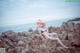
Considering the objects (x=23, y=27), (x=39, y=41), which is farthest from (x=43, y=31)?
(x=23, y=27)

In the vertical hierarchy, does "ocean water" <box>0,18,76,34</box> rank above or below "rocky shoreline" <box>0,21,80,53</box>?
above

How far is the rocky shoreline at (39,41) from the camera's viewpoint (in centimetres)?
234

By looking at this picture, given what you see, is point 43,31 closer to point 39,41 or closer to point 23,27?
point 39,41

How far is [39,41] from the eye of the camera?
2.45 m

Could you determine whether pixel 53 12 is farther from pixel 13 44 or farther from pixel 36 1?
pixel 13 44

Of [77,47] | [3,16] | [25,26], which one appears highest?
[3,16]

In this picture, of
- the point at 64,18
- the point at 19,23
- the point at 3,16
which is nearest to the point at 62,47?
the point at 64,18

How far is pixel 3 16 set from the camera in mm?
2326

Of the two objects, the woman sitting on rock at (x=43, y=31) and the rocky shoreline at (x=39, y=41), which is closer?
the rocky shoreline at (x=39, y=41)

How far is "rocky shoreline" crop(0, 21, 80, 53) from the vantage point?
234cm

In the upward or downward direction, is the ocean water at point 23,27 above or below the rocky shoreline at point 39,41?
above

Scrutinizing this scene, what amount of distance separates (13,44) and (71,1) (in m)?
0.98

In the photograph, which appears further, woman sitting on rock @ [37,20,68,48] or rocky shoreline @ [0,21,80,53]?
woman sitting on rock @ [37,20,68,48]

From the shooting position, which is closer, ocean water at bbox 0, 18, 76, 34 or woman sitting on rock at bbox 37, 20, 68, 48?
ocean water at bbox 0, 18, 76, 34
